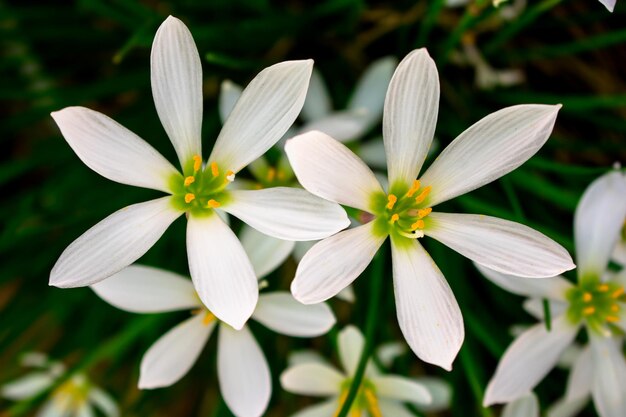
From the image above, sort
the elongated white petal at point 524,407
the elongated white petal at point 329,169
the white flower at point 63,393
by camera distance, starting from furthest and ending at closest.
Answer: the white flower at point 63,393, the elongated white petal at point 524,407, the elongated white petal at point 329,169

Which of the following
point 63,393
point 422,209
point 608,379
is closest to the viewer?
point 422,209

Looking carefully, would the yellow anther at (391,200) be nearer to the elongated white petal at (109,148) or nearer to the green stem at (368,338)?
the green stem at (368,338)

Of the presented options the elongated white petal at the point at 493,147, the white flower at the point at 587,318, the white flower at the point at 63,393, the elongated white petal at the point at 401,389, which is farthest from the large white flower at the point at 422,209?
the white flower at the point at 63,393

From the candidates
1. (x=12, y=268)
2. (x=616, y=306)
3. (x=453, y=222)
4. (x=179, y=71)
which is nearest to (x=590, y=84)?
(x=616, y=306)

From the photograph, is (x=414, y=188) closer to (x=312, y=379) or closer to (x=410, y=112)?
(x=410, y=112)

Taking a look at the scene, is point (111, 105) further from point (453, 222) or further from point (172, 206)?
point (453, 222)

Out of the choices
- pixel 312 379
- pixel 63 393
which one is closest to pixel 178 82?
pixel 312 379
